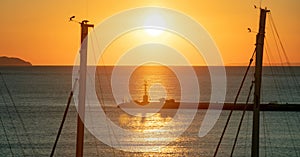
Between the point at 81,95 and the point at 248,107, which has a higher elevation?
the point at 81,95

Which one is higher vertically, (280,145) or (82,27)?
(82,27)

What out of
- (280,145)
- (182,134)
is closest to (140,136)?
(182,134)

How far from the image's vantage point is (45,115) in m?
121

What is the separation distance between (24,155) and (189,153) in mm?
19005

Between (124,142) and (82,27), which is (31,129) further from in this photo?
(82,27)

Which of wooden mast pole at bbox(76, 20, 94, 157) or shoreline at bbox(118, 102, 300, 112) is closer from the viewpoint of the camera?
wooden mast pole at bbox(76, 20, 94, 157)

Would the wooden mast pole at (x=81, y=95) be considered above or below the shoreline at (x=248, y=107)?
above

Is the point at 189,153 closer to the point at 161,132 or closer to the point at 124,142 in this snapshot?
the point at 124,142

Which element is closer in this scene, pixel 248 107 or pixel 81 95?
pixel 81 95

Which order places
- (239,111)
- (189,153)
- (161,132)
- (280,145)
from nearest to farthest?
(189,153) → (280,145) → (161,132) → (239,111)

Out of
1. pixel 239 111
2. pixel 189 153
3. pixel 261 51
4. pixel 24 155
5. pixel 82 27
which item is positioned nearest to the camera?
pixel 82 27

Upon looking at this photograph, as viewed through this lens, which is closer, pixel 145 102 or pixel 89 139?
pixel 89 139

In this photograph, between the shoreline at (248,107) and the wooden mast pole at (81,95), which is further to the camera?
the shoreline at (248,107)

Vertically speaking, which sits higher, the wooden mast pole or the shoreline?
the wooden mast pole
